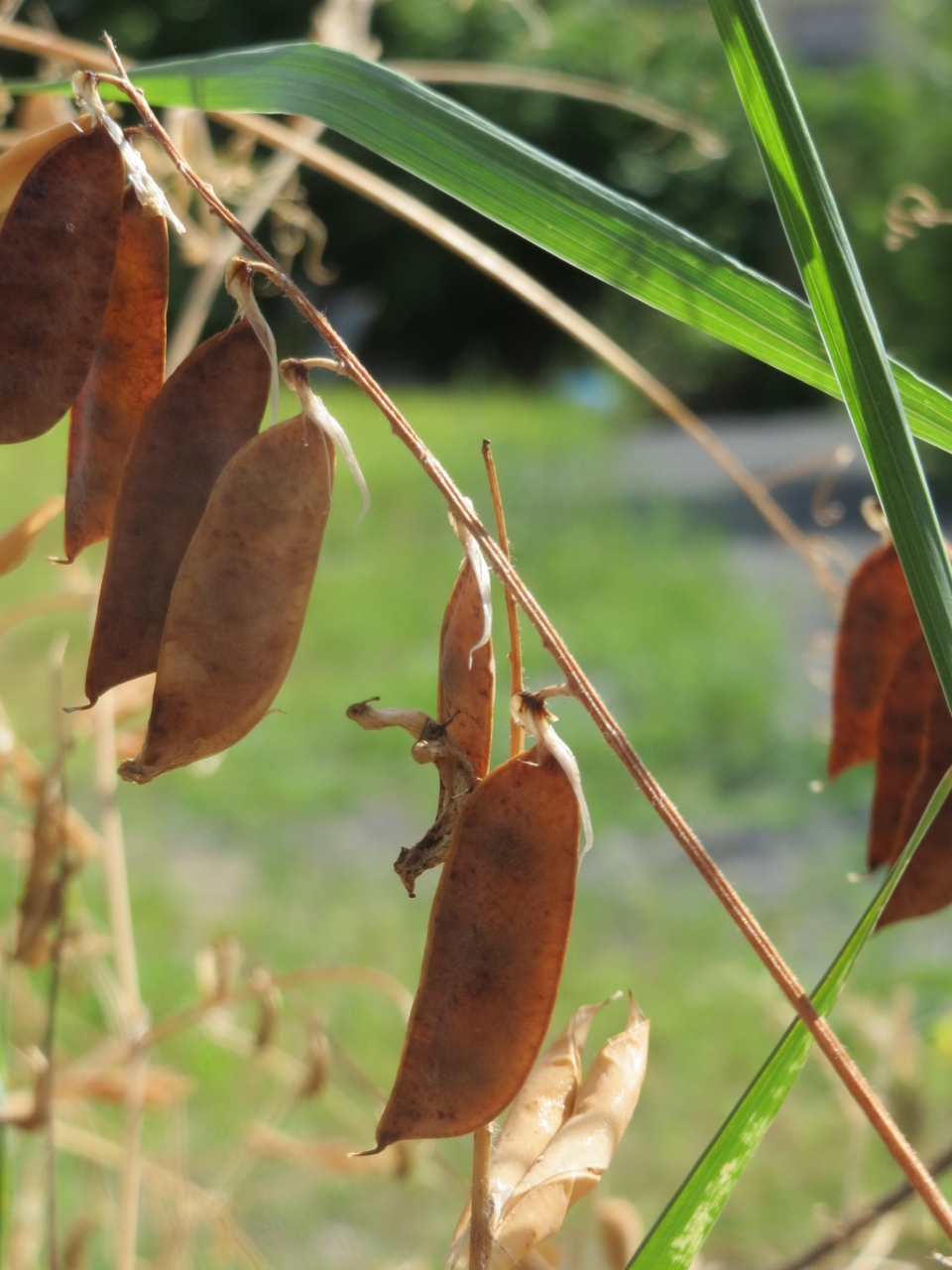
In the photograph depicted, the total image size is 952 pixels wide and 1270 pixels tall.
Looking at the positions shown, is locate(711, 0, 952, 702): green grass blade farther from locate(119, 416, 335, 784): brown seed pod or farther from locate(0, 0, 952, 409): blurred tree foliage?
locate(0, 0, 952, 409): blurred tree foliage

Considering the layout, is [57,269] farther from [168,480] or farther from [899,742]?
[899,742]

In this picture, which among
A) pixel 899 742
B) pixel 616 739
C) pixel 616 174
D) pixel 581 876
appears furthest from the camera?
pixel 616 174

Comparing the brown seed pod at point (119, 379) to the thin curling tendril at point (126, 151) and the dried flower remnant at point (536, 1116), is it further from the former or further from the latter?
the dried flower remnant at point (536, 1116)

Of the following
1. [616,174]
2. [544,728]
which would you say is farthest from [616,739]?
[616,174]

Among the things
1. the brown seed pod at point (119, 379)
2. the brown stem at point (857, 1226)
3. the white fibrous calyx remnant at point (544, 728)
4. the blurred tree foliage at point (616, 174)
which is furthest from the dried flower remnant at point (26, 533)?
the blurred tree foliage at point (616, 174)

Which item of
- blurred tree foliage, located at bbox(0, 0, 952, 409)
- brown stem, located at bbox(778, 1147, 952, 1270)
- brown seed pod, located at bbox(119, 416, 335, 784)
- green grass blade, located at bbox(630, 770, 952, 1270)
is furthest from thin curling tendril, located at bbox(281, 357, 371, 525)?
blurred tree foliage, located at bbox(0, 0, 952, 409)

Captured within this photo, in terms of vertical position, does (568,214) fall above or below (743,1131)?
above

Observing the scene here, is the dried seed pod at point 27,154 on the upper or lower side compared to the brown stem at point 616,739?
upper
